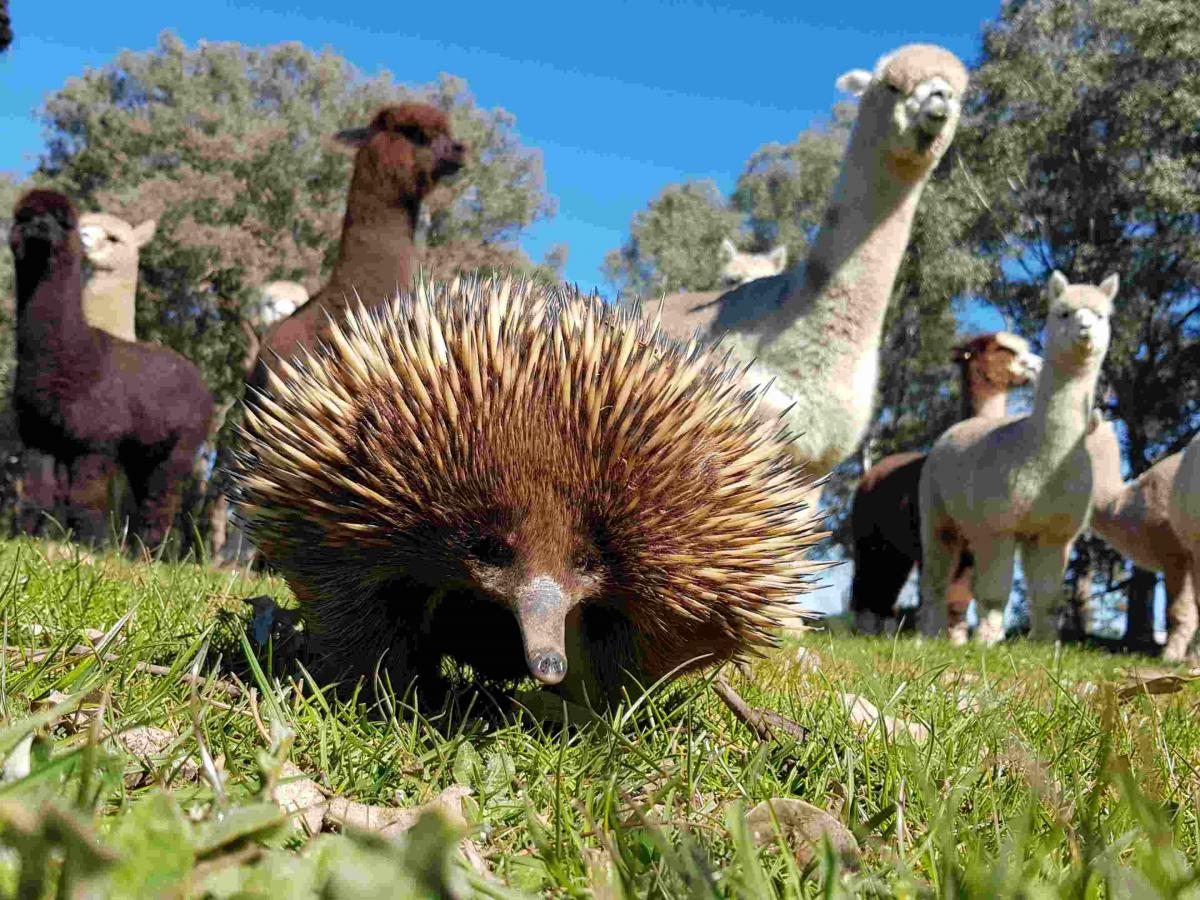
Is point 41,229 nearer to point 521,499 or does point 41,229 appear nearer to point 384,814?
point 521,499

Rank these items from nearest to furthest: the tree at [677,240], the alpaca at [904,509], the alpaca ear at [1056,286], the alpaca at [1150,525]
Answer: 1. the alpaca ear at [1056,286]
2. the alpaca at [1150,525]
3. the alpaca at [904,509]
4. the tree at [677,240]

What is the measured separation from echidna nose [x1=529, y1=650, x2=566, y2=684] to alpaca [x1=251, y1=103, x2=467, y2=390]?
3.90m

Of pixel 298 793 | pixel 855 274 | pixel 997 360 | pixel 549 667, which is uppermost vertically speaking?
pixel 997 360

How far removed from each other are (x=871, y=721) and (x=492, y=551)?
2.74 ft

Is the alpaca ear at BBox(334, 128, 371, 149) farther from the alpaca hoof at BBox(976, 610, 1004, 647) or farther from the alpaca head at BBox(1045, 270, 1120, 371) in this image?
the alpaca hoof at BBox(976, 610, 1004, 647)

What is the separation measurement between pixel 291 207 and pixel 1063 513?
20532mm

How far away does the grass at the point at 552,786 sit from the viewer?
2.77 feet

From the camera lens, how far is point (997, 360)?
34.1ft

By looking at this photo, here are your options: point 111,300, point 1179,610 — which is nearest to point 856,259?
point 1179,610

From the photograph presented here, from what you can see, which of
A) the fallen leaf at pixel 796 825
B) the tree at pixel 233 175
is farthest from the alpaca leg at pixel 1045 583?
the tree at pixel 233 175

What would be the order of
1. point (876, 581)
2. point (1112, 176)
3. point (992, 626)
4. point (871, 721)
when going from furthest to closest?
point (1112, 176) < point (876, 581) < point (992, 626) < point (871, 721)

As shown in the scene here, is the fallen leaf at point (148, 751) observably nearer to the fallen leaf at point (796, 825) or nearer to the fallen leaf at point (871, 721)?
the fallen leaf at point (796, 825)

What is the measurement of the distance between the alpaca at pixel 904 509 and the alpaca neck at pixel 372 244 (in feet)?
21.7

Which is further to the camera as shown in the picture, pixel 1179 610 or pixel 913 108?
pixel 1179 610
